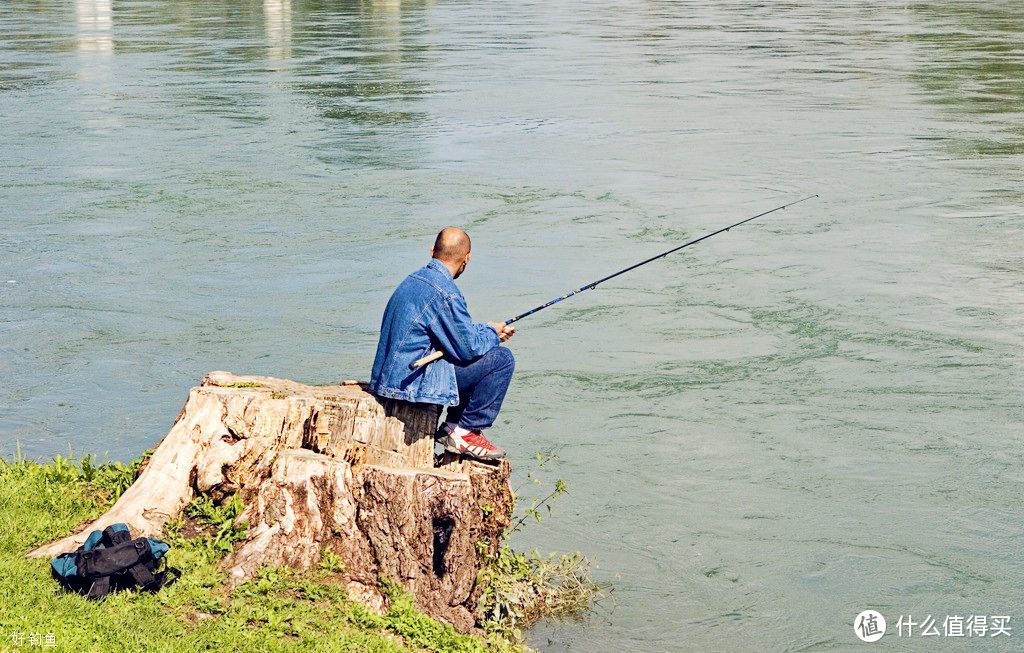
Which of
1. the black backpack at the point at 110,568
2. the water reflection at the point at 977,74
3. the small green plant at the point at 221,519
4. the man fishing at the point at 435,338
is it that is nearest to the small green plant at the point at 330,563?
the small green plant at the point at 221,519

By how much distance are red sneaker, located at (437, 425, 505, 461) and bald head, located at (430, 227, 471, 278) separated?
2.50 ft

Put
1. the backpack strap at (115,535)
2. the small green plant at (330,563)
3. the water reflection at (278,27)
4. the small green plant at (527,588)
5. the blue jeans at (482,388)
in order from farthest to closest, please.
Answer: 1. the water reflection at (278,27)
2. the small green plant at (527,588)
3. the blue jeans at (482,388)
4. the small green plant at (330,563)
5. the backpack strap at (115,535)

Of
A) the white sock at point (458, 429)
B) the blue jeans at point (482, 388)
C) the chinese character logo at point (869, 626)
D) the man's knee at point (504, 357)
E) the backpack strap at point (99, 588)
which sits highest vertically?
the man's knee at point (504, 357)

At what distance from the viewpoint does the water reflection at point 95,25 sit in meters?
32.5

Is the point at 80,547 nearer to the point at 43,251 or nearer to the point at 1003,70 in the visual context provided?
the point at 43,251

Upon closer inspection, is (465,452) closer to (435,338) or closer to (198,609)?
(435,338)

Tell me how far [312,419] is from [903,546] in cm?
338

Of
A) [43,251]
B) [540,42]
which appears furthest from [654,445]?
[540,42]

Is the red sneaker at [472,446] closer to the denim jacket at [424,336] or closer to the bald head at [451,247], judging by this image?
the denim jacket at [424,336]

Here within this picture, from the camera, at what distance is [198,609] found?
548 centimetres

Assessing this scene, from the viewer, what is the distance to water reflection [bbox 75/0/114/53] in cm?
3246

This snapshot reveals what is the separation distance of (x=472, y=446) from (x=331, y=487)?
0.81m

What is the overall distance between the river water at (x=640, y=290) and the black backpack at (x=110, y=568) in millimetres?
1995

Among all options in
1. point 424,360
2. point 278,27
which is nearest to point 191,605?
point 424,360
